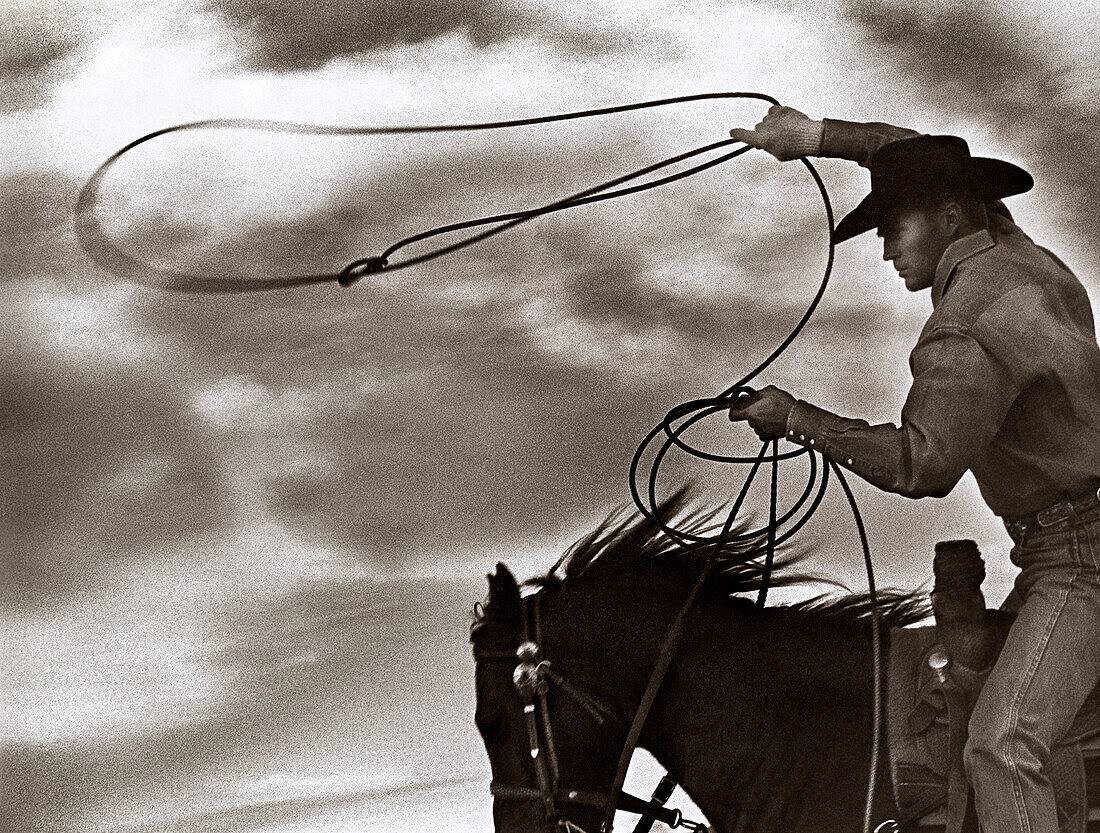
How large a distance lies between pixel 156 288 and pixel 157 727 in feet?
4.62

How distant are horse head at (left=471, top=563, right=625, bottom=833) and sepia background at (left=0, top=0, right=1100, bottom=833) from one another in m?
1.39

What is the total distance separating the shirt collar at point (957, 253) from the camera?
2.74 m

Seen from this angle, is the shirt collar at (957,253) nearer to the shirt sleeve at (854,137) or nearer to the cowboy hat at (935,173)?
the cowboy hat at (935,173)

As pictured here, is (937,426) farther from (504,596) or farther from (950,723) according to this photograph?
(504,596)

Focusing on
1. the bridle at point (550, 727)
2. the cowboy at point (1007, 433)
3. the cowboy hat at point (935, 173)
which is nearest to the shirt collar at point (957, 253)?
the cowboy at point (1007, 433)

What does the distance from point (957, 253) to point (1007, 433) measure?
0.40 meters

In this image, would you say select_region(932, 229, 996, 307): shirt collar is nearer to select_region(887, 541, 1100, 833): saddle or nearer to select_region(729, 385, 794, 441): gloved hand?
select_region(729, 385, 794, 441): gloved hand

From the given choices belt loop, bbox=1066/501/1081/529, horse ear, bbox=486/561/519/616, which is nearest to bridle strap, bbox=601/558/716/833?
horse ear, bbox=486/561/519/616

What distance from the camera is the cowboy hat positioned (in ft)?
9.29

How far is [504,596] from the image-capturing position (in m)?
2.69

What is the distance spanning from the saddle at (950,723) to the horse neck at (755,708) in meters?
0.10

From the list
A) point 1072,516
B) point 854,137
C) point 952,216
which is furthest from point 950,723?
point 854,137

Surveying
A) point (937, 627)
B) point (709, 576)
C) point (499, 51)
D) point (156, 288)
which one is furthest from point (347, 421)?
point (937, 627)

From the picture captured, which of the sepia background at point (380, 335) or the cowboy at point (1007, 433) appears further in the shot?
the sepia background at point (380, 335)
